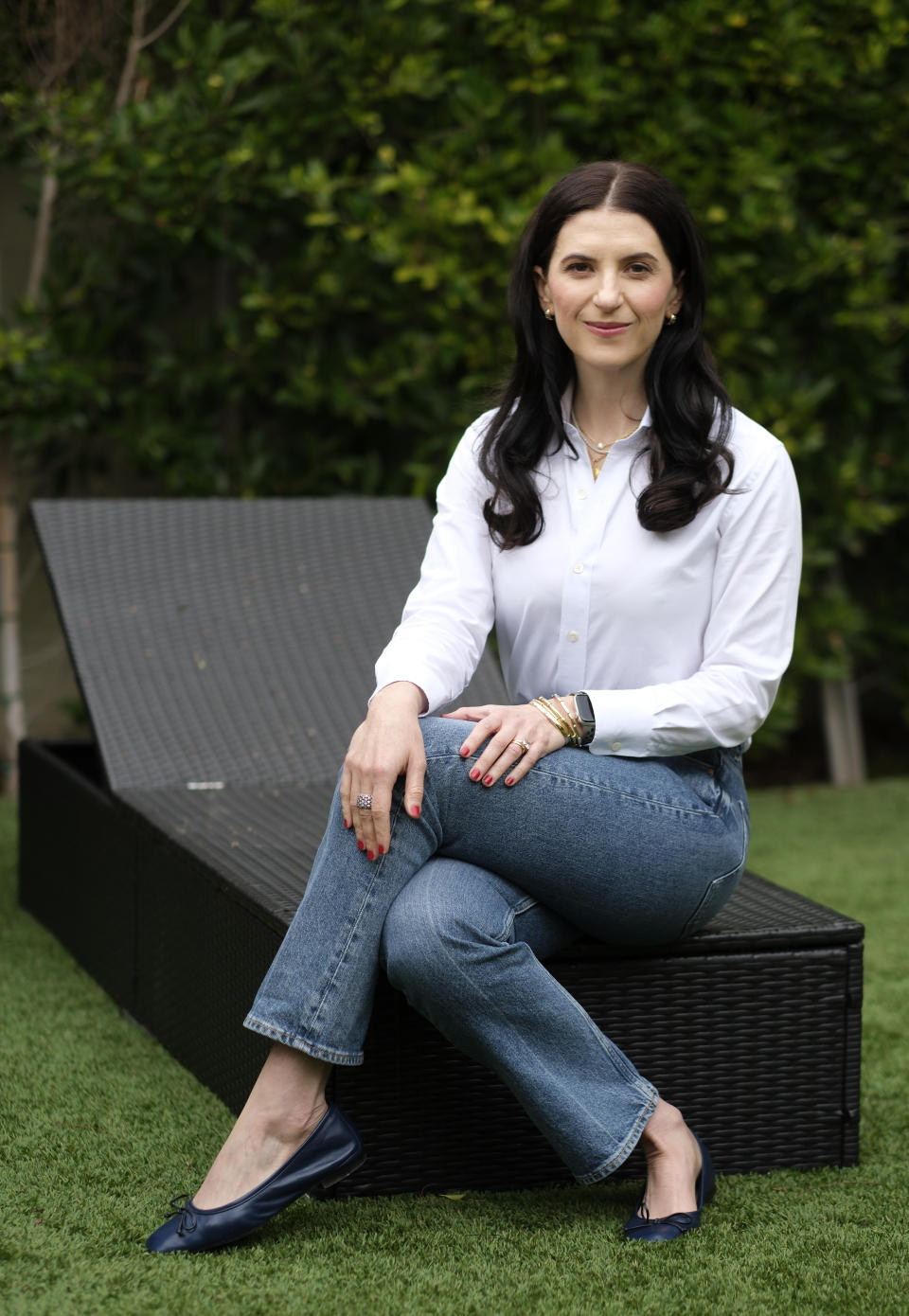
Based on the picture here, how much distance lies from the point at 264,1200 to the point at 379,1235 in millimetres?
161

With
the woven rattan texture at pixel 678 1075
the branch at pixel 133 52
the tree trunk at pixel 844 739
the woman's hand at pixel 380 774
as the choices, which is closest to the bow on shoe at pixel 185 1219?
the woven rattan texture at pixel 678 1075

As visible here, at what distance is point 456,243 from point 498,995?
2.94 m

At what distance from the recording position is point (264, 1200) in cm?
180

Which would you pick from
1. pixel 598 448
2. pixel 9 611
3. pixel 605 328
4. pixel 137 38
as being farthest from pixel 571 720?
pixel 137 38

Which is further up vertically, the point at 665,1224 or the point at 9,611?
the point at 665,1224

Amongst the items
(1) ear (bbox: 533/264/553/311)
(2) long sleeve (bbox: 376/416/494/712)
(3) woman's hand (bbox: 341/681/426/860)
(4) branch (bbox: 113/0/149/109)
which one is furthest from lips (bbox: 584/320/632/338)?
(4) branch (bbox: 113/0/149/109)

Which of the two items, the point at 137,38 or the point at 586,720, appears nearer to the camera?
the point at 586,720

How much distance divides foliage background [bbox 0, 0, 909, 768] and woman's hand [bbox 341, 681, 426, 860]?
2.53 metres

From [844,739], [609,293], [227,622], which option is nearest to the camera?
[609,293]

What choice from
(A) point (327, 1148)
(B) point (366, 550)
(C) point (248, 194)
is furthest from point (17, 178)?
(A) point (327, 1148)

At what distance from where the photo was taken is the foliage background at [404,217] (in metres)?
4.23

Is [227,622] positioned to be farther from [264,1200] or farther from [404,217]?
[264,1200]

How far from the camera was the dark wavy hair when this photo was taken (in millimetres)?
2020

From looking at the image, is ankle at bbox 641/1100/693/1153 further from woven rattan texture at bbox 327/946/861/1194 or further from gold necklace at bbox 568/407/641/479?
gold necklace at bbox 568/407/641/479
